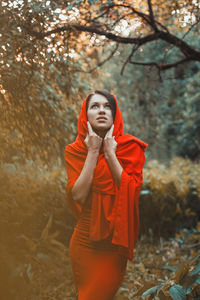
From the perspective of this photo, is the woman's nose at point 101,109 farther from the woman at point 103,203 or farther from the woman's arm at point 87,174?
the woman's arm at point 87,174

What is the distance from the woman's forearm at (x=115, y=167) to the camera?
185cm

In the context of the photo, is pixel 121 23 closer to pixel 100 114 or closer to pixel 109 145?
pixel 100 114

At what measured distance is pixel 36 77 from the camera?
2.81m

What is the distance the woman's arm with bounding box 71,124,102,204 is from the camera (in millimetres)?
1836

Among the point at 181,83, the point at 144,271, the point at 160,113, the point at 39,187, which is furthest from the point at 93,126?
the point at 181,83

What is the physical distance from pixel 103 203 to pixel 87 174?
0.22 m

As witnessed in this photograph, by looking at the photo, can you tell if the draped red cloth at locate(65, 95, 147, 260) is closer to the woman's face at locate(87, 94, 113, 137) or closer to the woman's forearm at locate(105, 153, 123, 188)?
the woman's forearm at locate(105, 153, 123, 188)

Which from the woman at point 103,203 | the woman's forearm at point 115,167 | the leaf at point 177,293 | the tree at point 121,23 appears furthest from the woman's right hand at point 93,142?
the tree at point 121,23

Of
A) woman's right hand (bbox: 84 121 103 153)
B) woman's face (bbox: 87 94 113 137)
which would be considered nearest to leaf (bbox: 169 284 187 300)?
woman's right hand (bbox: 84 121 103 153)

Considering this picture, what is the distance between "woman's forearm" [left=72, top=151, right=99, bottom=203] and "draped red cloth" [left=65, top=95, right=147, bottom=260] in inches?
1.9

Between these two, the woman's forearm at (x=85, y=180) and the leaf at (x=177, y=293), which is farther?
the woman's forearm at (x=85, y=180)

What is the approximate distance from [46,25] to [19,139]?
1088 mm

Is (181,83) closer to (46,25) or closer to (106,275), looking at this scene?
(46,25)

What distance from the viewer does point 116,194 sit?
1.86 m
